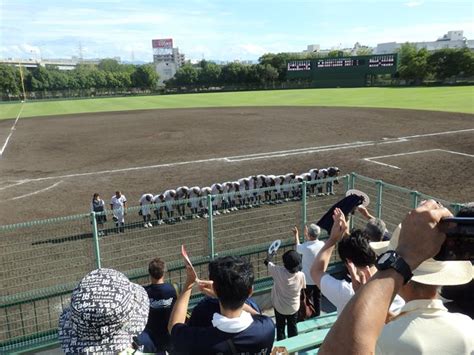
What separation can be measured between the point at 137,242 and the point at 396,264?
10.6 meters

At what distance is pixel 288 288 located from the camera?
592cm

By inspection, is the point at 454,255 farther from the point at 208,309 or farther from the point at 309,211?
the point at 309,211

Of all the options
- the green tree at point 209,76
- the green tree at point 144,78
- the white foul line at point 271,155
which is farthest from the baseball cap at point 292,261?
the green tree at point 144,78

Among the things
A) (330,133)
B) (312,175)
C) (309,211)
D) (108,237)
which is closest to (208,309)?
(108,237)

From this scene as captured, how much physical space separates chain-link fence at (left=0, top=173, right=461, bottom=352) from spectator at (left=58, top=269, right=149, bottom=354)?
5.21m

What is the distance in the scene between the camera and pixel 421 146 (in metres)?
24.4

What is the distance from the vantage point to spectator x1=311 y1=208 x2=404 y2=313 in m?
3.72

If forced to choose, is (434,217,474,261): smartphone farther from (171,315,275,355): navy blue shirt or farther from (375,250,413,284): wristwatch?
(171,315,275,355): navy blue shirt

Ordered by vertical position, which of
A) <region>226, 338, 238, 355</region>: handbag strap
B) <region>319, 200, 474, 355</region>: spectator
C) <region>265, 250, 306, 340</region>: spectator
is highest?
<region>319, 200, 474, 355</region>: spectator

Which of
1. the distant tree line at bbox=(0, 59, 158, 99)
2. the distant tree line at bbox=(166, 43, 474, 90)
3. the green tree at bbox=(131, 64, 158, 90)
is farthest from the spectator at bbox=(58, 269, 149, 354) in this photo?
the green tree at bbox=(131, 64, 158, 90)

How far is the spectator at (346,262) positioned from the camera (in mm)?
3721

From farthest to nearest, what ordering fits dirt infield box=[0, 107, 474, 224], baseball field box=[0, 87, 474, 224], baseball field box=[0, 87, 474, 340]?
baseball field box=[0, 87, 474, 224] → dirt infield box=[0, 107, 474, 224] → baseball field box=[0, 87, 474, 340]

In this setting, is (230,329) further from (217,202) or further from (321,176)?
(321,176)

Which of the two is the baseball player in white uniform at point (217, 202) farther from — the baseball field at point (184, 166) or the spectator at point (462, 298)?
the spectator at point (462, 298)
